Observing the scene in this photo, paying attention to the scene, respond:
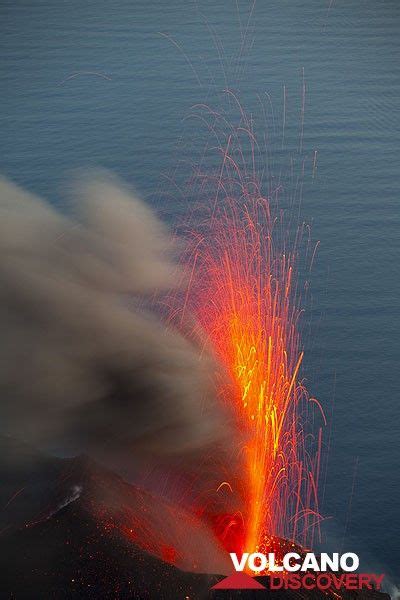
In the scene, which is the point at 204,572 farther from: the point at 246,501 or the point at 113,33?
the point at 113,33

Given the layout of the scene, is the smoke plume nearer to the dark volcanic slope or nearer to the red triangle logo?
the dark volcanic slope

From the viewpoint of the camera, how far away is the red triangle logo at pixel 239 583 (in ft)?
61.1

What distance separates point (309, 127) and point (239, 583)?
29115 mm

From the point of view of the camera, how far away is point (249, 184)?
132 feet

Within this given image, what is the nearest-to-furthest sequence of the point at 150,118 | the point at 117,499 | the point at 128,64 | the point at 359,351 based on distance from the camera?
the point at 117,499 → the point at 359,351 → the point at 150,118 → the point at 128,64

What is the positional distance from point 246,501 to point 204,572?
12.6 feet

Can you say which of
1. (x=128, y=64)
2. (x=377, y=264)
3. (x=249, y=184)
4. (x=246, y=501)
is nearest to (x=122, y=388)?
(x=246, y=501)

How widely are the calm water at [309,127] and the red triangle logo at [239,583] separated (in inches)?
197

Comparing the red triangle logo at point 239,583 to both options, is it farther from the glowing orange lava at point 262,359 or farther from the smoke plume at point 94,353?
the smoke plume at point 94,353

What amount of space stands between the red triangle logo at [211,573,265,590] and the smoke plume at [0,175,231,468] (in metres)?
5.69

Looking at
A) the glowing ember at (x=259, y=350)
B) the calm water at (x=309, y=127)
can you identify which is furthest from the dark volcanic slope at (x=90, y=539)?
the calm water at (x=309, y=127)

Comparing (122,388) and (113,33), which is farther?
(113,33)

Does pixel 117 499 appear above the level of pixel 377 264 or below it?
below

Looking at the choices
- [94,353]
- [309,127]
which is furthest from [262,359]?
[309,127]
